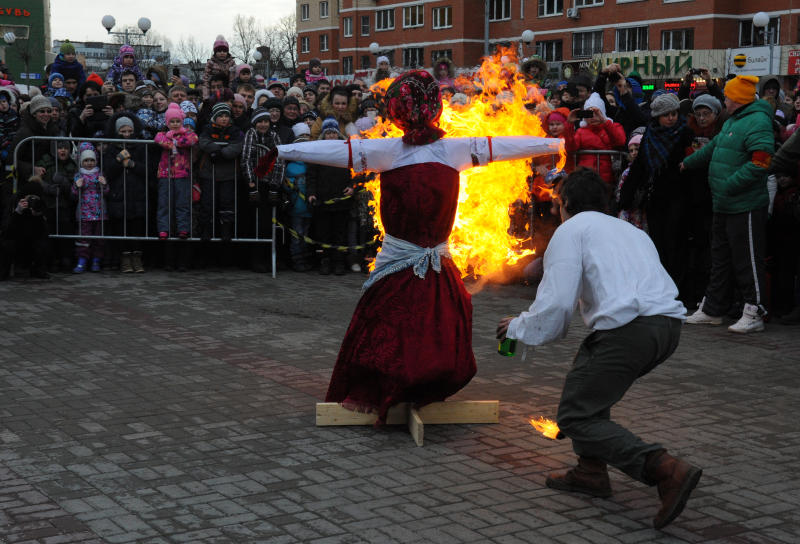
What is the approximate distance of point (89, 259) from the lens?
12.8 meters

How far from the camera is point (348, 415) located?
251 inches

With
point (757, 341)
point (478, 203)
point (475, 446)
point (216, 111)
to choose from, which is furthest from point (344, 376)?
point (216, 111)

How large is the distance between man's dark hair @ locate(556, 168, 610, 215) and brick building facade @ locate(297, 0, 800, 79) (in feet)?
138

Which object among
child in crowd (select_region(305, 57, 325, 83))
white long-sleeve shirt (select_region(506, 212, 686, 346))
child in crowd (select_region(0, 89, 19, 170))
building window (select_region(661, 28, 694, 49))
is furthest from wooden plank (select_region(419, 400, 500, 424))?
building window (select_region(661, 28, 694, 49))

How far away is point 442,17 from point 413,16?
3.86m

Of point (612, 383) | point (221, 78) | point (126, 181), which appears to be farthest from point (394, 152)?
point (221, 78)

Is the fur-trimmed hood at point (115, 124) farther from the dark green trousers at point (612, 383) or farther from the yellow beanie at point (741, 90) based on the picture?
the dark green trousers at point (612, 383)

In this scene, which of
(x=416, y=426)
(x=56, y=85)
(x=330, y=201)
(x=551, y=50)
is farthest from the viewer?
(x=551, y=50)

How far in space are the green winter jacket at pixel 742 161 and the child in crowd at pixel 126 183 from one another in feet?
22.4

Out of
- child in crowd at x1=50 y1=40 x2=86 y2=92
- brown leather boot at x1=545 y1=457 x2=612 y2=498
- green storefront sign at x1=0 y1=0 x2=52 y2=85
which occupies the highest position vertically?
green storefront sign at x1=0 y1=0 x2=52 y2=85

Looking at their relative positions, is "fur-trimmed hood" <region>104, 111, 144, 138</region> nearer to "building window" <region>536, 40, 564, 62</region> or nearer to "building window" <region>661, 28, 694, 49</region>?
"building window" <region>661, 28, 694, 49</region>

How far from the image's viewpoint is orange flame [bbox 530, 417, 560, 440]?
629 centimetres

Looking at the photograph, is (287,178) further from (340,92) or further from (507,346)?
(507,346)

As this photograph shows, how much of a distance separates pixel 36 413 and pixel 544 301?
138 inches
